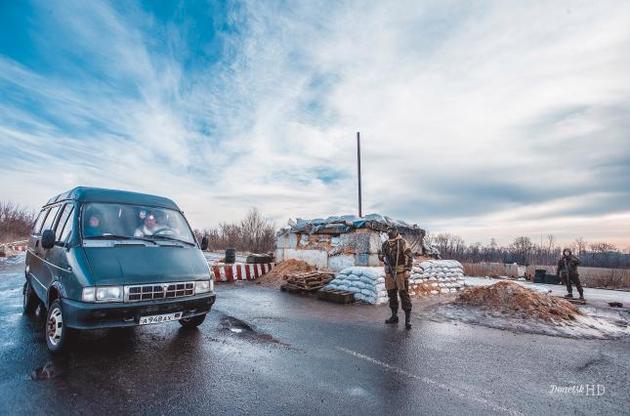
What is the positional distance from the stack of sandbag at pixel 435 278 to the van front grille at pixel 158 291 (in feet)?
24.4

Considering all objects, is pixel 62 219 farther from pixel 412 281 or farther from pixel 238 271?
pixel 412 281

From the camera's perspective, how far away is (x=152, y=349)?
4.40 m

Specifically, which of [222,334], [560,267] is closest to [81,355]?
[222,334]

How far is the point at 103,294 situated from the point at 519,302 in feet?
27.8

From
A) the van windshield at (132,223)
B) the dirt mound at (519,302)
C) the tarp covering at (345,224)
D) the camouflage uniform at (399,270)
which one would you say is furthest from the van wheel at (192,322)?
the tarp covering at (345,224)

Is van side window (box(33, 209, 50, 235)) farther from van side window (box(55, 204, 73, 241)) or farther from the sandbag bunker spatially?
the sandbag bunker

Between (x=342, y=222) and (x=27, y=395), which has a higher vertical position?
(x=342, y=222)

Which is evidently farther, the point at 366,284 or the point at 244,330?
the point at 366,284

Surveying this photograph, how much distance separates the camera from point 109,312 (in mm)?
3797

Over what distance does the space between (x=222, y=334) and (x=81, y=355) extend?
186 cm

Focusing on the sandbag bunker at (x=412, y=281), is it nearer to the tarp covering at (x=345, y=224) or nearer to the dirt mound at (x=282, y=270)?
the tarp covering at (x=345, y=224)

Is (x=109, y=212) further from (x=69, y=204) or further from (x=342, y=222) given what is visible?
(x=342, y=222)

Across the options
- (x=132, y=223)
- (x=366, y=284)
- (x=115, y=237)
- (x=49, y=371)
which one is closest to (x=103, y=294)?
(x=49, y=371)

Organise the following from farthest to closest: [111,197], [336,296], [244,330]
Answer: [336,296] < [244,330] < [111,197]
